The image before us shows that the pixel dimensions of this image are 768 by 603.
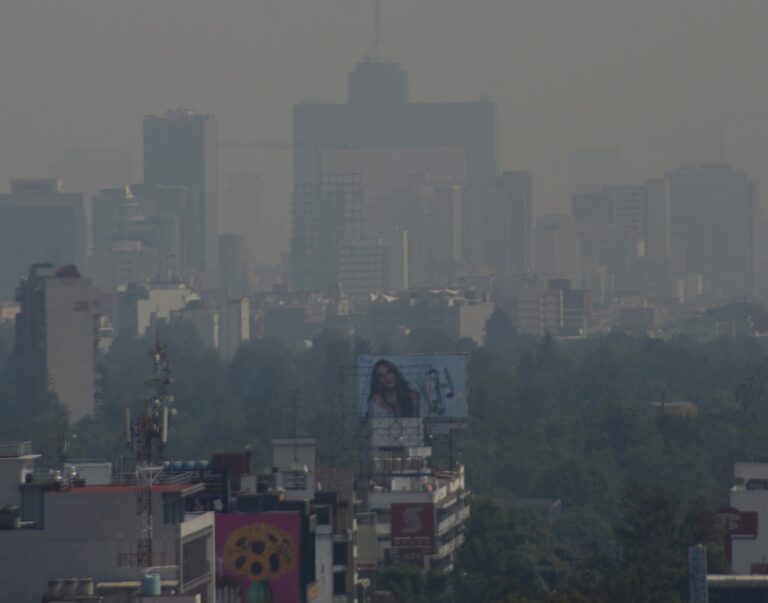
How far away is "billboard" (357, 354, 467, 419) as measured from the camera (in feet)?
203

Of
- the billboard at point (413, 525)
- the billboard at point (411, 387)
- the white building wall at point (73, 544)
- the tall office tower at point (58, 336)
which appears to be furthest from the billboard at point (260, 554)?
the tall office tower at point (58, 336)

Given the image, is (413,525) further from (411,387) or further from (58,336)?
(58,336)

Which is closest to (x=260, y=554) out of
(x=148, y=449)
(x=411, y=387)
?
(x=148, y=449)

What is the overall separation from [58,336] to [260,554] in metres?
82.3

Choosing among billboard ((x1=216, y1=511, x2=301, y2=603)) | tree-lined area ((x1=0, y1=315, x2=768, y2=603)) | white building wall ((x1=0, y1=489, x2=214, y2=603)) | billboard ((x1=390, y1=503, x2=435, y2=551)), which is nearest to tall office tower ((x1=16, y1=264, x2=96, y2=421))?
tree-lined area ((x1=0, y1=315, x2=768, y2=603))

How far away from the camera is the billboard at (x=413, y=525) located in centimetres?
5356

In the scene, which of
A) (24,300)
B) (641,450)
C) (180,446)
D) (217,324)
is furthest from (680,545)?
(217,324)

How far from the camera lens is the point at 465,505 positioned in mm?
→ 58625

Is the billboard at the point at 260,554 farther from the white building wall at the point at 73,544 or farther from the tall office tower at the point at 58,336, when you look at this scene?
the tall office tower at the point at 58,336

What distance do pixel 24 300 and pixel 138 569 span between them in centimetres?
9213

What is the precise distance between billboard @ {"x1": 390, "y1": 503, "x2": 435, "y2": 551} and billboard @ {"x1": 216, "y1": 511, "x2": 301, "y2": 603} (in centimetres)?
1620

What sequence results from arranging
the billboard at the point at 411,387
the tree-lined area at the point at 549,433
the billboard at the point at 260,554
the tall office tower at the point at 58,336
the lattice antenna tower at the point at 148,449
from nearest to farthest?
the lattice antenna tower at the point at 148,449 < the billboard at the point at 260,554 < the tree-lined area at the point at 549,433 < the billboard at the point at 411,387 < the tall office tower at the point at 58,336

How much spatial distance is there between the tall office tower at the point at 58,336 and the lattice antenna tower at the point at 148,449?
82.2m

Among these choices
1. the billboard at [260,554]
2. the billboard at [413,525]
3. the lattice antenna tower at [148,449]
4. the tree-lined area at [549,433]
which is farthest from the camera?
the billboard at [413,525]
